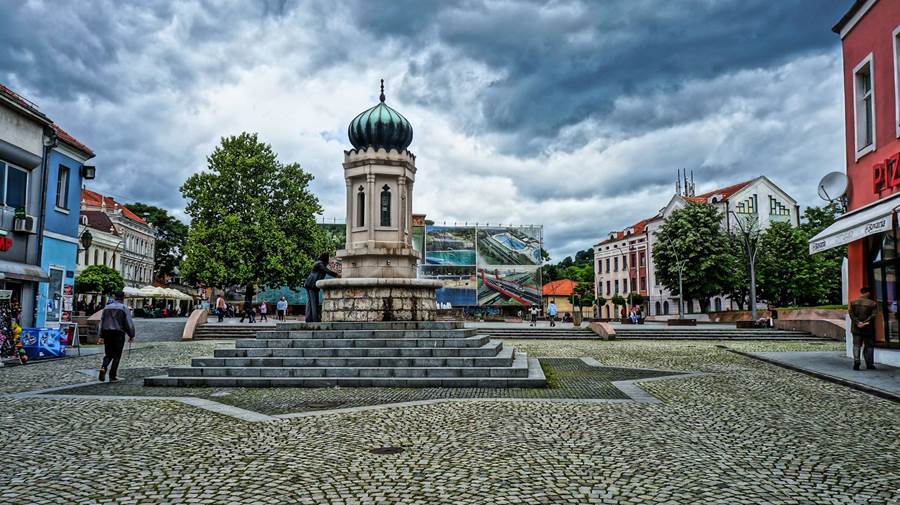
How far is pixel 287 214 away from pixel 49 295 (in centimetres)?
1955

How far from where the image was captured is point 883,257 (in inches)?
557

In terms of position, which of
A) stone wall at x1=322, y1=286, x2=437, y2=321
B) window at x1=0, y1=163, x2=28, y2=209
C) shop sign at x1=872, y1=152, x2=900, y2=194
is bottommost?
stone wall at x1=322, y1=286, x2=437, y2=321

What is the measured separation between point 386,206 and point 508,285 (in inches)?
2321

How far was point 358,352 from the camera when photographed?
498 inches

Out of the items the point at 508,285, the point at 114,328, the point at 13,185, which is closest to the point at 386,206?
the point at 114,328

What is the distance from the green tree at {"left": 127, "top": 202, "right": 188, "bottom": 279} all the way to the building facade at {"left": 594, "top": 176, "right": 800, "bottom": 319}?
164 ft

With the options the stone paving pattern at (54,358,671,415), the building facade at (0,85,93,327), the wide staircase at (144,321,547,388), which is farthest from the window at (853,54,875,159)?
the building facade at (0,85,93,327)

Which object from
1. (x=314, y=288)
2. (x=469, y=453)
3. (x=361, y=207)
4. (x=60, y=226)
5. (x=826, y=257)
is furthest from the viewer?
(x=826, y=257)

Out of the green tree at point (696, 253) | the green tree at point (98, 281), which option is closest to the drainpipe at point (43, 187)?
the green tree at point (98, 281)

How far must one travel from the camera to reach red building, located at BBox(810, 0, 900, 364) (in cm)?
1357

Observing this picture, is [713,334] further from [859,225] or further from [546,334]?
[859,225]

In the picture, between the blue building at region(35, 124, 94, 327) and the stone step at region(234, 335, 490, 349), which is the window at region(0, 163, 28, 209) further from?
the stone step at region(234, 335, 490, 349)

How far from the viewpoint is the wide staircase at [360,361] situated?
11617mm

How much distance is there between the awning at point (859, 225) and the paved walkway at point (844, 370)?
8.60 ft
